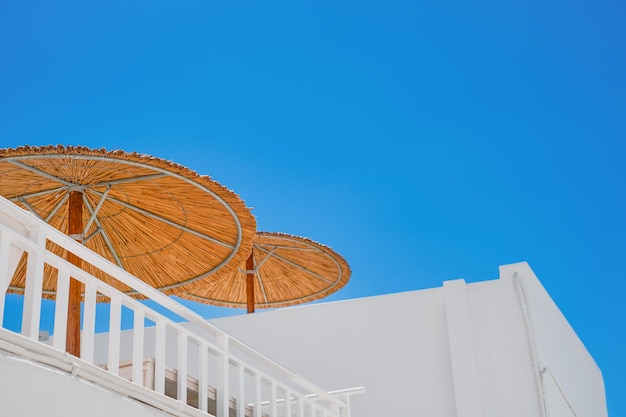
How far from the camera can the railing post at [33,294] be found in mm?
4129

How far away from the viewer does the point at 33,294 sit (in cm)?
419

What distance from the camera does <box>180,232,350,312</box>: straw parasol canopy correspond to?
1120cm

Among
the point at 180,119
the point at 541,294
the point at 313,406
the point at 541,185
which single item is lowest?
the point at 313,406

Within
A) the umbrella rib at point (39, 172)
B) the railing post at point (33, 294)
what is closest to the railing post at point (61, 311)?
the railing post at point (33, 294)

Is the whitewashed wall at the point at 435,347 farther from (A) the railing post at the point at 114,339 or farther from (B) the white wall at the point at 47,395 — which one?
(B) the white wall at the point at 47,395

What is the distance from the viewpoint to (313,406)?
718cm

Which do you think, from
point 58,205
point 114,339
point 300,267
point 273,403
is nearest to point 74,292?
point 58,205

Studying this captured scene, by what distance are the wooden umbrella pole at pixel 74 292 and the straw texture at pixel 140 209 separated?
13 centimetres

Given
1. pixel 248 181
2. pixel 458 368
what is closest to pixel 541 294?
pixel 458 368

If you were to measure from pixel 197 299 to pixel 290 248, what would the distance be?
1.35 metres

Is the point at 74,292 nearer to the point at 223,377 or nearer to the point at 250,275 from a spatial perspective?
the point at 223,377

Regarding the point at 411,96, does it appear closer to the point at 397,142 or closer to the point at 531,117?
the point at 397,142

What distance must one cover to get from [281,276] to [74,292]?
203 inches

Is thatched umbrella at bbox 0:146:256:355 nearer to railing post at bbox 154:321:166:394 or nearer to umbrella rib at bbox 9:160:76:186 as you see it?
umbrella rib at bbox 9:160:76:186
